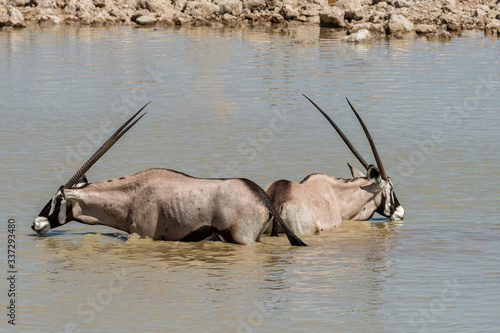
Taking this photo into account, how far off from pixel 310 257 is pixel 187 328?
2477mm

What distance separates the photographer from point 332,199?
1055 centimetres

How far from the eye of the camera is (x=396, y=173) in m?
13.4

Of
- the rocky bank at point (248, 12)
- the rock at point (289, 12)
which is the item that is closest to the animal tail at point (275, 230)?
the rocky bank at point (248, 12)

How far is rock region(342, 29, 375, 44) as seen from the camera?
128ft

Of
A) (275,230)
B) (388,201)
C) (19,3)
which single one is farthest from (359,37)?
(275,230)

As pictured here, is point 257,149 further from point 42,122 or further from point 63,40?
point 63,40

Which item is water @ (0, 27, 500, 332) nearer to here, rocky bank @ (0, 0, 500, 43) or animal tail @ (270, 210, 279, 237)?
animal tail @ (270, 210, 279, 237)

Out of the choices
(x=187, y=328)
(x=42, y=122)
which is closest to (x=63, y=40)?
(x=42, y=122)

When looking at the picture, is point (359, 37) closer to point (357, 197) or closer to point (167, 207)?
point (357, 197)

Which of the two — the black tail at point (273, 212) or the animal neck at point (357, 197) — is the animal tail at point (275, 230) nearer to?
the black tail at point (273, 212)

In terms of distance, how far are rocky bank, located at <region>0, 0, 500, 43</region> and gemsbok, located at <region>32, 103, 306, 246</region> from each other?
38.0 metres

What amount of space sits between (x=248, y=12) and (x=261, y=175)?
39.1 metres

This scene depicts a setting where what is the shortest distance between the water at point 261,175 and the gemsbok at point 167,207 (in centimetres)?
17

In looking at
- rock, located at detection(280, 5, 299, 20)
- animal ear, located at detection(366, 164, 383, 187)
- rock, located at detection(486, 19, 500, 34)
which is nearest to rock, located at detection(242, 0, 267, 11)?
rock, located at detection(280, 5, 299, 20)
